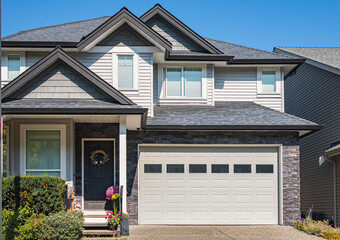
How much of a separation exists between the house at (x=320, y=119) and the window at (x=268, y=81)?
2.12m

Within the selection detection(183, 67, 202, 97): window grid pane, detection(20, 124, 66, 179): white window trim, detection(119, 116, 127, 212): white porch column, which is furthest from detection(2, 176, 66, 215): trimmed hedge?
detection(183, 67, 202, 97): window grid pane

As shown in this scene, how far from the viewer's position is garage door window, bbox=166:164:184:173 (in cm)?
1520

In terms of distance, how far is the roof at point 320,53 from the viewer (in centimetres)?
1916

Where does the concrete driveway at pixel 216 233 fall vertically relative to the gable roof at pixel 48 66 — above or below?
below

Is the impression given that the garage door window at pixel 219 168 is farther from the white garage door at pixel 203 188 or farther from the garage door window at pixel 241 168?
the garage door window at pixel 241 168

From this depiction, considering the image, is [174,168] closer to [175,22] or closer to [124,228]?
[124,228]

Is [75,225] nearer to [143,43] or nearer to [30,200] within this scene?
[30,200]

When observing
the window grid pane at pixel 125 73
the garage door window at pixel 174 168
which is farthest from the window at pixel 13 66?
the garage door window at pixel 174 168

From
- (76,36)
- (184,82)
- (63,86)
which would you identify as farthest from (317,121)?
(63,86)

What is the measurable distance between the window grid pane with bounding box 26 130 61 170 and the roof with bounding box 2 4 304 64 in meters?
3.62

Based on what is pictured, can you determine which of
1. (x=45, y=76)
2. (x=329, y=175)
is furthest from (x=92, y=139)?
(x=329, y=175)

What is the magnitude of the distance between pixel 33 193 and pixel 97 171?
147 inches

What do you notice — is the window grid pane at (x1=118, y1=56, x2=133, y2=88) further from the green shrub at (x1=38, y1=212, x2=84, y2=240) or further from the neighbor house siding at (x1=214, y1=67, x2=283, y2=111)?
the green shrub at (x1=38, y1=212, x2=84, y2=240)

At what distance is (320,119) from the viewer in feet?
63.4
